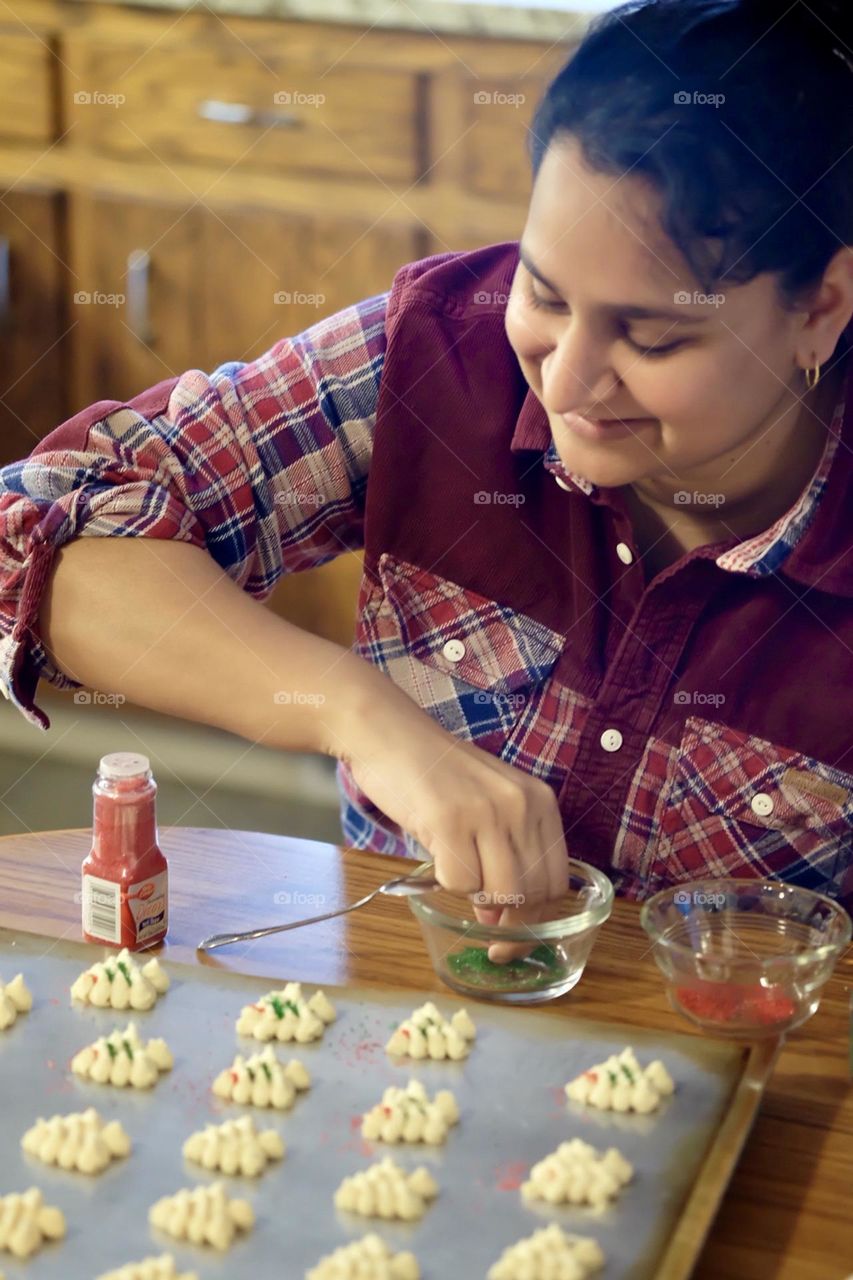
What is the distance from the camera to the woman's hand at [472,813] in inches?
45.3

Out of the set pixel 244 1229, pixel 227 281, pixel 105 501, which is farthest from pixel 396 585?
pixel 227 281

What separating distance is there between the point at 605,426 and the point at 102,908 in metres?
0.54

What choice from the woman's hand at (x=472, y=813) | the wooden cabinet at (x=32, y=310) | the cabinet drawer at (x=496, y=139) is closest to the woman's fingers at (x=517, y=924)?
the woman's hand at (x=472, y=813)

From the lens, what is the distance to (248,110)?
279 centimetres

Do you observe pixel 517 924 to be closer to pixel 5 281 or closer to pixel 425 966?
pixel 425 966

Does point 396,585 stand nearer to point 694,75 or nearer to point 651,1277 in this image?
point 694,75

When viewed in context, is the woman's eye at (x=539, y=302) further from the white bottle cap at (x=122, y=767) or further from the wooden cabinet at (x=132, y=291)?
the wooden cabinet at (x=132, y=291)

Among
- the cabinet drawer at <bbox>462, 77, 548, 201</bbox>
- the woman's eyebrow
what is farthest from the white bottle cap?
the cabinet drawer at <bbox>462, 77, 548, 201</bbox>

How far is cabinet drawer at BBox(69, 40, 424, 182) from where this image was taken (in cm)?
272

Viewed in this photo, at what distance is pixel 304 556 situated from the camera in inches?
61.7

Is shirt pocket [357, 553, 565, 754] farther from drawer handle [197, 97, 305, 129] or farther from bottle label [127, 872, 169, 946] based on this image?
drawer handle [197, 97, 305, 129]

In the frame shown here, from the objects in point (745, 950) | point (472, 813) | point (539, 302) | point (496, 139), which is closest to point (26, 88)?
point (496, 139)

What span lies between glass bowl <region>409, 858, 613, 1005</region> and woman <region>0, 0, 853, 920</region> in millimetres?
42

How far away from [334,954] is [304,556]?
50 cm
